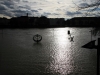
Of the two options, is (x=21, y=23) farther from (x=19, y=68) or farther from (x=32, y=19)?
(x=19, y=68)

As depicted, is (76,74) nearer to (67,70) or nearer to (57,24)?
(67,70)

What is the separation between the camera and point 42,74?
7238 millimetres

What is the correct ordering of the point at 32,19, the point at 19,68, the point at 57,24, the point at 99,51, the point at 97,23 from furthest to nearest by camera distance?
the point at 57,24 → the point at 32,19 → the point at 19,68 → the point at 97,23 → the point at 99,51

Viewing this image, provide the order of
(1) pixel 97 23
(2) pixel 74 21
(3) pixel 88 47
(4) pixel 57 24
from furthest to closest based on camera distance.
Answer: (4) pixel 57 24
(2) pixel 74 21
(3) pixel 88 47
(1) pixel 97 23

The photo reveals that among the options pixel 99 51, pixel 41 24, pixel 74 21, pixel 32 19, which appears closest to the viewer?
pixel 99 51

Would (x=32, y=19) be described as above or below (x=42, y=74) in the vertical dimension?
above

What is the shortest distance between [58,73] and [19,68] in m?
2.05

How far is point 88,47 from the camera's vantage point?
14.7m

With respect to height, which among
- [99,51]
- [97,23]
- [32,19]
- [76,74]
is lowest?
[76,74]

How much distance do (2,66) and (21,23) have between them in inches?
4105

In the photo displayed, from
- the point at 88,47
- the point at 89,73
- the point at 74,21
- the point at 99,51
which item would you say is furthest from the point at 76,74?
the point at 74,21

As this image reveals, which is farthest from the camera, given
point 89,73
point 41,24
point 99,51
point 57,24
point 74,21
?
point 57,24

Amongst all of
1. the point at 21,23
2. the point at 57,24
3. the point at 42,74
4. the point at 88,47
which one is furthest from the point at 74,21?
the point at 42,74

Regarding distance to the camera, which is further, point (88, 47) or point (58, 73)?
point (88, 47)
